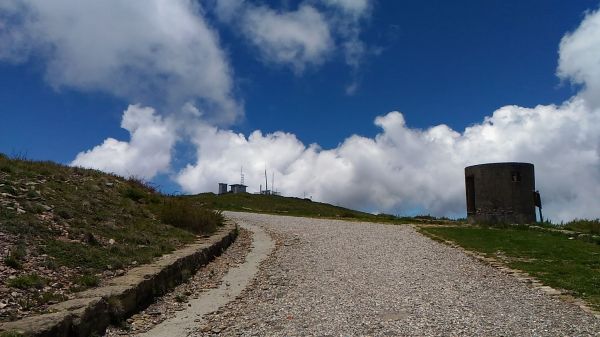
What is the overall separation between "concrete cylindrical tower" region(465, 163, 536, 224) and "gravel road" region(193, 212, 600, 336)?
482 inches

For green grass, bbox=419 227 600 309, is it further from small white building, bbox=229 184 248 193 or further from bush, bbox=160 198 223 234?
small white building, bbox=229 184 248 193

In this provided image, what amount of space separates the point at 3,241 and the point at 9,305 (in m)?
2.81

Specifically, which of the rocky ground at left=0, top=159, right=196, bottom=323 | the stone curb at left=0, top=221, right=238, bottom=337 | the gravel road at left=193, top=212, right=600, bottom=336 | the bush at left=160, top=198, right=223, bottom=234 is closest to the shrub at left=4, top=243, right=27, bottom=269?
the rocky ground at left=0, top=159, right=196, bottom=323

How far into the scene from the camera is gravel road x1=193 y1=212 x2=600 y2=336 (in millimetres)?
7184

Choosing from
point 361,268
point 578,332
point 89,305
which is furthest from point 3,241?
point 578,332

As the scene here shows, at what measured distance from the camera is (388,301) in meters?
8.95

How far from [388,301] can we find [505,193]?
1992 cm

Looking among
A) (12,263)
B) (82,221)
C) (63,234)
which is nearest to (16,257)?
(12,263)

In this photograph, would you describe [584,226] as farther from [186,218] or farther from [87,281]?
[87,281]

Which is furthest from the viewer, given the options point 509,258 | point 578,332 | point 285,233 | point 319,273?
point 285,233

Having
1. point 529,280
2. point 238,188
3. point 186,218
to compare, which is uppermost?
point 238,188

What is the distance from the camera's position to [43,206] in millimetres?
12406

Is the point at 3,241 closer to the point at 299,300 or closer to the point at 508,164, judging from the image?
the point at 299,300

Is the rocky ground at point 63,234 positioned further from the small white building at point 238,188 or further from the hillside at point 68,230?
the small white building at point 238,188
